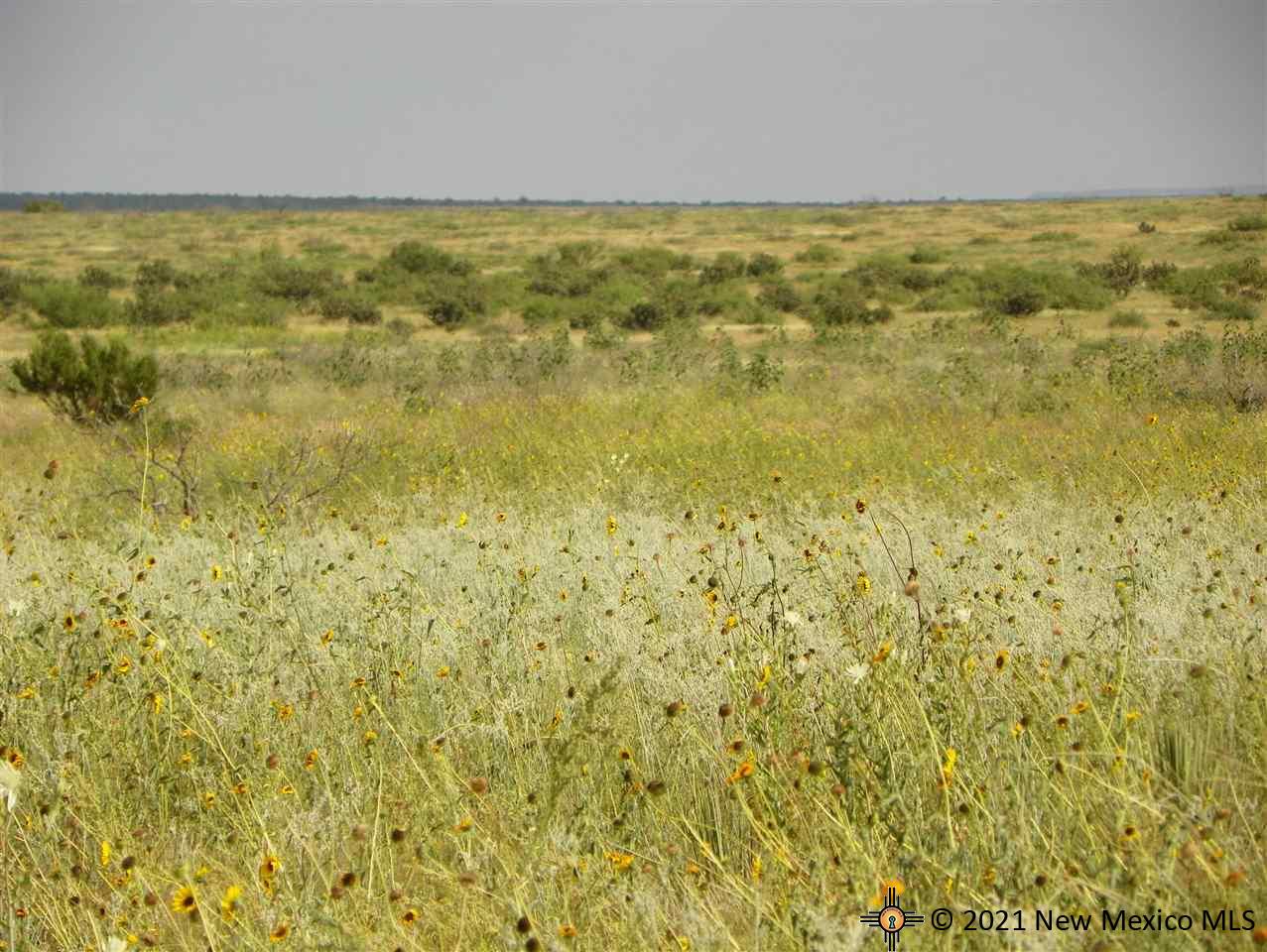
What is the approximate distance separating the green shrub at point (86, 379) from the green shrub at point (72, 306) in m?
15.0

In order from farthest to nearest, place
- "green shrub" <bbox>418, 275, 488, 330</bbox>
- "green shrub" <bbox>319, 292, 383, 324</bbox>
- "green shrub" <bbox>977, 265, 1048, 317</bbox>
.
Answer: "green shrub" <bbox>319, 292, 383, 324</bbox> < "green shrub" <bbox>418, 275, 488, 330</bbox> < "green shrub" <bbox>977, 265, 1048, 317</bbox>

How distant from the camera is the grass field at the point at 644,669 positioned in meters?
2.23

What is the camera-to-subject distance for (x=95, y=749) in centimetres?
304

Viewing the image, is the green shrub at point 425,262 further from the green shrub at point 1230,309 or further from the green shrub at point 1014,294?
the green shrub at point 1230,309

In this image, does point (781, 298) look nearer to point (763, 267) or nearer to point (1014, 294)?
point (1014, 294)

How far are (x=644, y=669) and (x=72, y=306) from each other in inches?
1053

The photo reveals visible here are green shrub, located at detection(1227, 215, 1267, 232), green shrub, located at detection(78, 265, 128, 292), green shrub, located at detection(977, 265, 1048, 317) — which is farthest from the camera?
green shrub, located at detection(1227, 215, 1267, 232)

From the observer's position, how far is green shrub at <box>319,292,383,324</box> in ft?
90.0

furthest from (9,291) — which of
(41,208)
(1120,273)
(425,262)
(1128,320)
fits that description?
(41,208)

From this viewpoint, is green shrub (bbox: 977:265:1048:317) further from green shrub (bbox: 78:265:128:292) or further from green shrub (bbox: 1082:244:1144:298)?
green shrub (bbox: 78:265:128:292)

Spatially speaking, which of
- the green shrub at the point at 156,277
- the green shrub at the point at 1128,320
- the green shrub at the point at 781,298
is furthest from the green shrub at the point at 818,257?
the green shrub at the point at 156,277

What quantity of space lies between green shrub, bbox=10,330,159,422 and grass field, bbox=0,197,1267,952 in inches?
18.8

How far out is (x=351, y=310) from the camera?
27719 mm

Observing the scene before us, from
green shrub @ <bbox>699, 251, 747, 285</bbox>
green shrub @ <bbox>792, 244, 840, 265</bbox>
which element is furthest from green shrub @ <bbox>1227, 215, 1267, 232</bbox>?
green shrub @ <bbox>699, 251, 747, 285</bbox>
